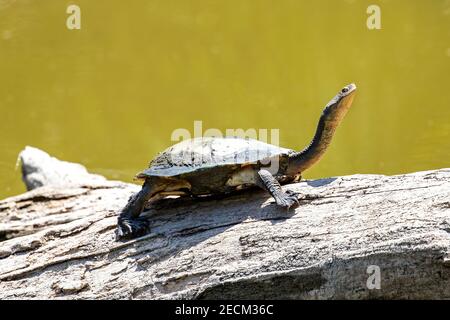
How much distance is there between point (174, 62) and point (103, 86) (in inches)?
21.9

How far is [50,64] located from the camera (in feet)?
18.1

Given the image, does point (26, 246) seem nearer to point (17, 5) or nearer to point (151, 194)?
point (151, 194)

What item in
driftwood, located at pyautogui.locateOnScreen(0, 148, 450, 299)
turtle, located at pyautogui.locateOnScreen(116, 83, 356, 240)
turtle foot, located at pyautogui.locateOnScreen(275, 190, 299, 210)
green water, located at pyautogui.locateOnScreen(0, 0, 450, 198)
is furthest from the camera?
green water, located at pyautogui.locateOnScreen(0, 0, 450, 198)

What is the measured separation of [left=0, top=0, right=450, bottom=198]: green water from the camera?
448cm

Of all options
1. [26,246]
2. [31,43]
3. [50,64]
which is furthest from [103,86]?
[26,246]

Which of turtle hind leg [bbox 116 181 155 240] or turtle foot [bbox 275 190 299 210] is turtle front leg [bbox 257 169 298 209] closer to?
turtle foot [bbox 275 190 299 210]

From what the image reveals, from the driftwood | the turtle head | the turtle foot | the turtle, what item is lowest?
the driftwood

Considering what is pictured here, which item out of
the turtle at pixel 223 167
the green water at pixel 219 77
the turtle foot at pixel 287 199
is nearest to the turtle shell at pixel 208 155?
the turtle at pixel 223 167

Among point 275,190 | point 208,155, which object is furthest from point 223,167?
point 275,190

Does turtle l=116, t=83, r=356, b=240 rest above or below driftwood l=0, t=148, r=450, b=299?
above

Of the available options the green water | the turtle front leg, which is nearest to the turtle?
the turtle front leg

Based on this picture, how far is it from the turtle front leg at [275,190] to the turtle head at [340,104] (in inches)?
11.4

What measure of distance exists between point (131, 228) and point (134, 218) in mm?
69
